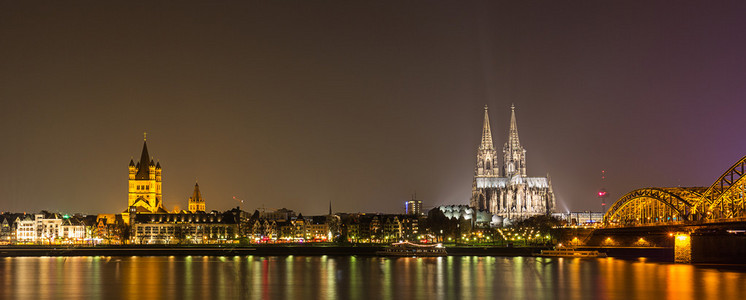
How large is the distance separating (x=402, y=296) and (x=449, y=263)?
41316 mm

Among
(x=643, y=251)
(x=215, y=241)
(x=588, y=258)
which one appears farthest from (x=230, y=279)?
(x=215, y=241)

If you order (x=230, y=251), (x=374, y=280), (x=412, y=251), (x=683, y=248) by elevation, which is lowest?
(x=374, y=280)

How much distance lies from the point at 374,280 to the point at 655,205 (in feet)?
202

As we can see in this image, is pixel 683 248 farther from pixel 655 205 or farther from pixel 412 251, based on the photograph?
pixel 412 251

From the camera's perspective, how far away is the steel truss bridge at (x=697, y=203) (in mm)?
91625

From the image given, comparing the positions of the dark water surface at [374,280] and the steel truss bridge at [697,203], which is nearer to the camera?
the dark water surface at [374,280]

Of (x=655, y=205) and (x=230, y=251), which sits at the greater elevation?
(x=655, y=205)

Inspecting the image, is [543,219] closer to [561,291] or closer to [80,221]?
[80,221]

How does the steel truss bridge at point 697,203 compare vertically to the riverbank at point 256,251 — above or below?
above

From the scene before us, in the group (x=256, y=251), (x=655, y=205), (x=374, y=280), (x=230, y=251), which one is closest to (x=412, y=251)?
(x=256, y=251)

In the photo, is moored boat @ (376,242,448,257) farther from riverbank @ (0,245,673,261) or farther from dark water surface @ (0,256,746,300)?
dark water surface @ (0,256,746,300)

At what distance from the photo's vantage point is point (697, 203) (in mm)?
102875

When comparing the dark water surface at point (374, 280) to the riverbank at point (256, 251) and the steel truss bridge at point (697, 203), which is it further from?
the riverbank at point (256, 251)

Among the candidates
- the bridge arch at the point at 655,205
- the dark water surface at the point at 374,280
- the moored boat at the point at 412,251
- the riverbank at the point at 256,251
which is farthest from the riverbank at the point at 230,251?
the dark water surface at the point at 374,280
